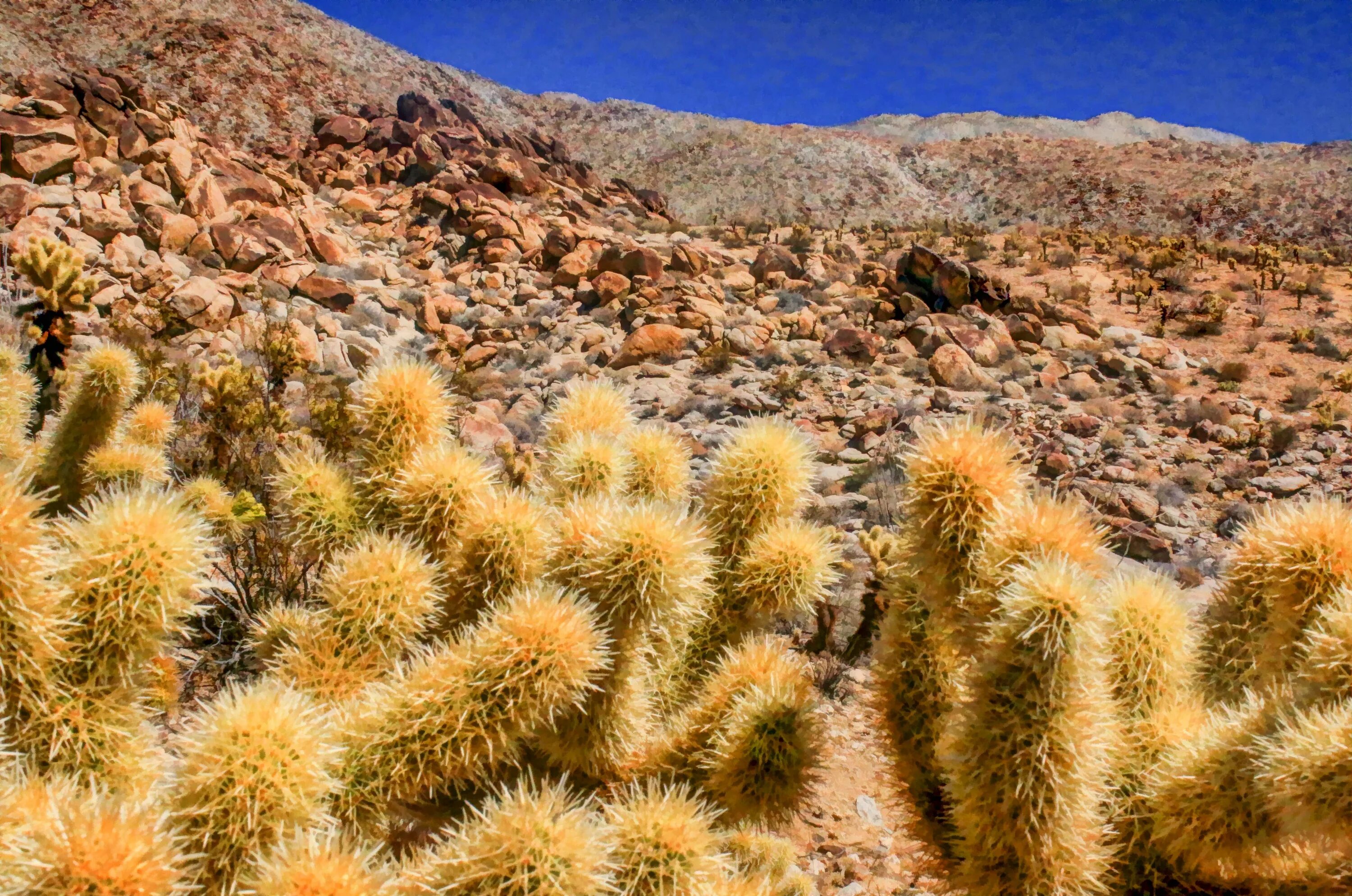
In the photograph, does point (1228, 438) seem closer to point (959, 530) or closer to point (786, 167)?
point (959, 530)

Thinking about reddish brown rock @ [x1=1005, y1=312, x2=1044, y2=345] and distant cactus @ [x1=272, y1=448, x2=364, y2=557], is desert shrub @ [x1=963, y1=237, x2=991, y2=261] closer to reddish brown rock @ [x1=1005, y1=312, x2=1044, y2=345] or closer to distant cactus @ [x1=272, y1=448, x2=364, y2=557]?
reddish brown rock @ [x1=1005, y1=312, x2=1044, y2=345]

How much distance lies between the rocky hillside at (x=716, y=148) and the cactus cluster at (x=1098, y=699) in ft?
96.7

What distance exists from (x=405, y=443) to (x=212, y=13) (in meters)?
39.6

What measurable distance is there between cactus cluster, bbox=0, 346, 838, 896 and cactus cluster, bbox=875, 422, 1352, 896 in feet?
1.52

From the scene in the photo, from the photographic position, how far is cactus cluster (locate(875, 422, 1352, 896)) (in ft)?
5.85

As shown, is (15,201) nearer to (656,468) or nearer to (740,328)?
(740,328)

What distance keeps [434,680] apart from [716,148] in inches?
1786

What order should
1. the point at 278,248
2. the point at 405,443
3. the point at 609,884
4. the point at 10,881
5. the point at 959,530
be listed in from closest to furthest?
the point at 10,881 < the point at 609,884 < the point at 959,530 < the point at 405,443 < the point at 278,248

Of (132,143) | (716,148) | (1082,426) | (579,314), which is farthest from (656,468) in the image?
(716,148)

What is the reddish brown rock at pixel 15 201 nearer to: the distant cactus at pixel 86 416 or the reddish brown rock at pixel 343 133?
the distant cactus at pixel 86 416

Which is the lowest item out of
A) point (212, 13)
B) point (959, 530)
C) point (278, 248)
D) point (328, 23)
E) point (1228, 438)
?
point (278, 248)

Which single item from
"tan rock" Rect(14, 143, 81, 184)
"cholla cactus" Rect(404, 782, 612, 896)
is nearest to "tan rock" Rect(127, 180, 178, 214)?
"tan rock" Rect(14, 143, 81, 184)

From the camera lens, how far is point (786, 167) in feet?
138

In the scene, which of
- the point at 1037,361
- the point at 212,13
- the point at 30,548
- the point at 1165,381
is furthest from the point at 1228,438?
the point at 212,13
